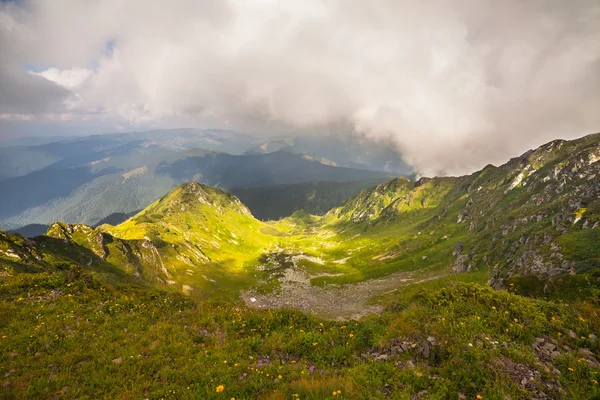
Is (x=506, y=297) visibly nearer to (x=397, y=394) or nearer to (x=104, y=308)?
(x=397, y=394)

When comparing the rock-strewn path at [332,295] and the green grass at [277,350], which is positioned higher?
the green grass at [277,350]

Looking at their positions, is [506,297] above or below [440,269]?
above

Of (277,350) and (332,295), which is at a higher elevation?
(277,350)

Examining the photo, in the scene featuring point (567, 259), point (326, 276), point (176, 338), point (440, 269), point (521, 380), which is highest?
point (521, 380)

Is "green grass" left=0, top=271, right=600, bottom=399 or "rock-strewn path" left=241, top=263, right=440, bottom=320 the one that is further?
"rock-strewn path" left=241, top=263, right=440, bottom=320

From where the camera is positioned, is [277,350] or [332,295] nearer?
[277,350]

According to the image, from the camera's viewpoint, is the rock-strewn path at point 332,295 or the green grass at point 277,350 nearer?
the green grass at point 277,350

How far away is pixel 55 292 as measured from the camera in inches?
845

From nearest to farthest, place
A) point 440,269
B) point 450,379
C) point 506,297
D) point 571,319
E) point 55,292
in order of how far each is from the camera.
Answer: point 450,379, point 571,319, point 506,297, point 55,292, point 440,269

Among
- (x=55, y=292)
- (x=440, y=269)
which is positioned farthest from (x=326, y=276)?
(x=55, y=292)

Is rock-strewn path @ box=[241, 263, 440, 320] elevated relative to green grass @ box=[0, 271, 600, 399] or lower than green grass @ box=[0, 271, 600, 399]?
lower

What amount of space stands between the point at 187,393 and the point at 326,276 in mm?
172450

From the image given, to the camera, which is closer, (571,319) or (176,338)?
(571,319)

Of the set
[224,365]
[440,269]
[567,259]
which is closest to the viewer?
[224,365]
